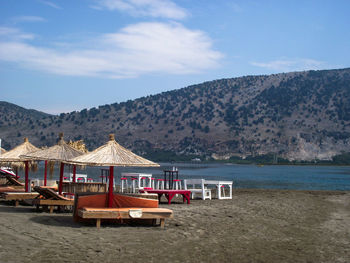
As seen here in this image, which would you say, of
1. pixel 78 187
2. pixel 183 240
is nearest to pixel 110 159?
pixel 183 240

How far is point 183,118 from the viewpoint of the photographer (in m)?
129

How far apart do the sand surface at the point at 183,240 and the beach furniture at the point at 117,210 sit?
0.89 ft

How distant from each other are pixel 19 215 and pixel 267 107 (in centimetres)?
11556

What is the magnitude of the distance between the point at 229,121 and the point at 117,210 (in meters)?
113

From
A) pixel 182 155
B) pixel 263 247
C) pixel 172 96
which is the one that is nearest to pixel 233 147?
pixel 182 155

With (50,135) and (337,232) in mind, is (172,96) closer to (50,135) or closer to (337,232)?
(50,135)

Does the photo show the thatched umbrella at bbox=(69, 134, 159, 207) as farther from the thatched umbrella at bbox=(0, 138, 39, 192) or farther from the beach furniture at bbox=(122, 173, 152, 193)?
the beach furniture at bbox=(122, 173, 152, 193)

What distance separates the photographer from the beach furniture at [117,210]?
11172 millimetres

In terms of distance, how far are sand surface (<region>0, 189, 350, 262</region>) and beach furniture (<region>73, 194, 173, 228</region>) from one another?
27 cm

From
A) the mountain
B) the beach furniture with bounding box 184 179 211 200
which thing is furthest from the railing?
the mountain

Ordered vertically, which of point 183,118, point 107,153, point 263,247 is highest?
point 183,118

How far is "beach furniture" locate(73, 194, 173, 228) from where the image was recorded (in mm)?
11172

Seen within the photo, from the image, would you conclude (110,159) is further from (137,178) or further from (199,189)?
(137,178)

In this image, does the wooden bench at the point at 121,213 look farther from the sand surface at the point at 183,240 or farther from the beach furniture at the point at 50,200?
the beach furniture at the point at 50,200
